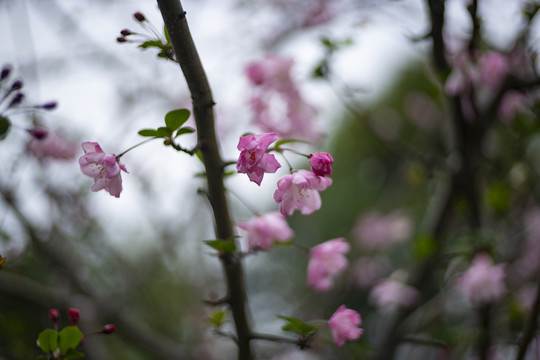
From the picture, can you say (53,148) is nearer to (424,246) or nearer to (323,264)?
(323,264)

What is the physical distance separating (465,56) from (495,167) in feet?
1.70

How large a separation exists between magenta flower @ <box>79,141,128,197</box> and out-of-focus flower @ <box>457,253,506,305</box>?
1.11 metres

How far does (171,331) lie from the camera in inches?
99.0

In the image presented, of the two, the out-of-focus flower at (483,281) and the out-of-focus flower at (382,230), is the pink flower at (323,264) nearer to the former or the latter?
the out-of-focus flower at (483,281)

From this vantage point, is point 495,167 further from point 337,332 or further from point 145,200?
point 145,200

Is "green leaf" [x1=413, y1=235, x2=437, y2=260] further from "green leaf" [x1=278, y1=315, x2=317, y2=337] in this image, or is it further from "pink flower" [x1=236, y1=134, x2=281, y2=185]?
"pink flower" [x1=236, y1=134, x2=281, y2=185]

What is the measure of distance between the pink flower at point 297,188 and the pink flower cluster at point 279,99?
1.58 ft

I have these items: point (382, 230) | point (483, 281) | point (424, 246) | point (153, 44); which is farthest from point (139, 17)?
point (382, 230)

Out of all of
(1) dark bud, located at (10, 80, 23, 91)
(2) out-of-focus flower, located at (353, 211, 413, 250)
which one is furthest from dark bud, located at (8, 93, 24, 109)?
(2) out-of-focus flower, located at (353, 211, 413, 250)

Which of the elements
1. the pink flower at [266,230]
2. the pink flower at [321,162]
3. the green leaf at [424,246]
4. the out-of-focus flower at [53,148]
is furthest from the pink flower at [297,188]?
the out-of-focus flower at [53,148]

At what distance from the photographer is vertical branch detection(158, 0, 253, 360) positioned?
1.96 feet

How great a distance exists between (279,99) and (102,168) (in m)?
0.69

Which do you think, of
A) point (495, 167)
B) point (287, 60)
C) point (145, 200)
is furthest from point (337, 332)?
point (145, 200)

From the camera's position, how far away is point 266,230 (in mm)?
882
